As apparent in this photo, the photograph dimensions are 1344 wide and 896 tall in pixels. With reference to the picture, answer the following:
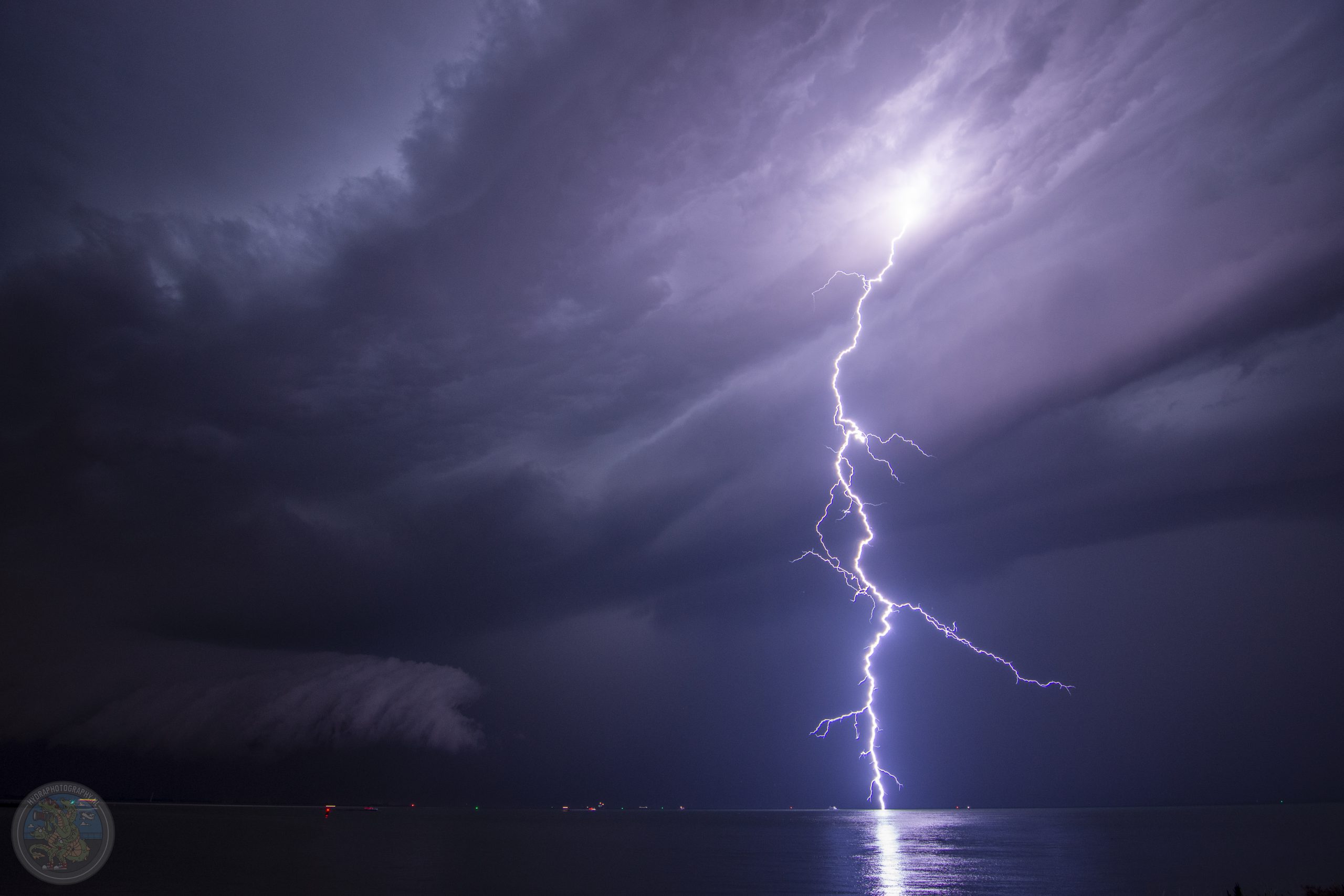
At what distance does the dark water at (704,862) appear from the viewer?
45.6 metres

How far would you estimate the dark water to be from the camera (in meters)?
45.6

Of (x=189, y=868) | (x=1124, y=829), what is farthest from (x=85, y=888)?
(x=1124, y=829)

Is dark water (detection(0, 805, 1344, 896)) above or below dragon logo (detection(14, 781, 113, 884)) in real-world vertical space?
below

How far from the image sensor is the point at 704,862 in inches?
2559

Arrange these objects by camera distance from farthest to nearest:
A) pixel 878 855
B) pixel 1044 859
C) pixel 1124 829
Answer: pixel 1124 829 < pixel 878 855 < pixel 1044 859

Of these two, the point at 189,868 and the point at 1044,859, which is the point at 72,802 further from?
the point at 1044,859

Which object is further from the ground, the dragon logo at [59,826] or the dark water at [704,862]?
the dragon logo at [59,826]

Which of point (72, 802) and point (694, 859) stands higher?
point (72, 802)

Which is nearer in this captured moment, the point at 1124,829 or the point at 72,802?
the point at 72,802

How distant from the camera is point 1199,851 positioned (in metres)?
73.3

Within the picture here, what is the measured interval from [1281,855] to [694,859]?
52.3m

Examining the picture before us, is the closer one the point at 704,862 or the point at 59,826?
the point at 59,826

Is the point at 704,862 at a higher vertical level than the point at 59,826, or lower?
lower

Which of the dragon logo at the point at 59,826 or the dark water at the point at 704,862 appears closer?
the dragon logo at the point at 59,826
